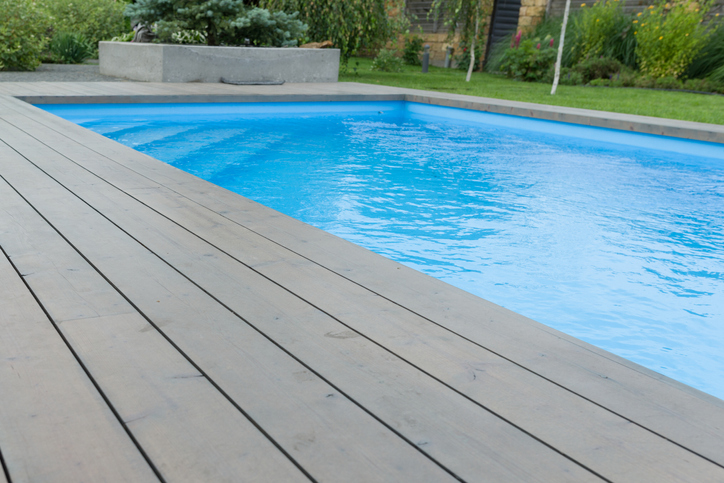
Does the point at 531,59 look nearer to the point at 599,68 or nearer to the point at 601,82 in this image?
the point at 599,68

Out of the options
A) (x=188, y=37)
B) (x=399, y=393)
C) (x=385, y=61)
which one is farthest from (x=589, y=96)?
(x=399, y=393)

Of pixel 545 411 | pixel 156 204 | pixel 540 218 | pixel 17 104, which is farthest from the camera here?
pixel 17 104

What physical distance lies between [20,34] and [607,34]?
920 cm

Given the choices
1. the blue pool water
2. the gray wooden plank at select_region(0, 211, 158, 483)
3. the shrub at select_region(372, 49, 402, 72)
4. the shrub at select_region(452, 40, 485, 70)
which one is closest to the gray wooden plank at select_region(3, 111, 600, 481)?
the gray wooden plank at select_region(0, 211, 158, 483)

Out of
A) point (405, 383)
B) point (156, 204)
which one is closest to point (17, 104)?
point (156, 204)

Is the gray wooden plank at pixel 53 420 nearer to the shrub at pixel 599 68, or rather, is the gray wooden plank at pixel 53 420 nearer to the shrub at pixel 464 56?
the shrub at pixel 599 68

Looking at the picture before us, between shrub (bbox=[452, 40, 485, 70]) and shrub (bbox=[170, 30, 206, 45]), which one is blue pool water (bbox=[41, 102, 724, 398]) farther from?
shrub (bbox=[452, 40, 485, 70])

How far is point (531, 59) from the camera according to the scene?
11.4 metres

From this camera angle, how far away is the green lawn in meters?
7.02

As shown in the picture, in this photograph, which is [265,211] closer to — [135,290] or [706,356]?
[135,290]

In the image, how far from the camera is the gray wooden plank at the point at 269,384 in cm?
102

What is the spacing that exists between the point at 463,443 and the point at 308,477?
28cm

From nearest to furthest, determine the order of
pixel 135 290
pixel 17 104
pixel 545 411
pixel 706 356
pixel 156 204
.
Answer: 1. pixel 545 411
2. pixel 135 290
3. pixel 706 356
4. pixel 156 204
5. pixel 17 104

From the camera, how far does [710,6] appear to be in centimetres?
1037
